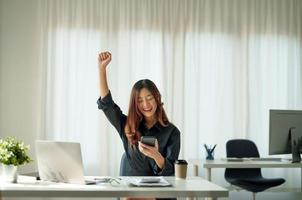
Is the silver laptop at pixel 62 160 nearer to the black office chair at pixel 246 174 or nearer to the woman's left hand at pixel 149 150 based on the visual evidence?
the woman's left hand at pixel 149 150

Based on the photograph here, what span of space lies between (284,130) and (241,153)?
909mm

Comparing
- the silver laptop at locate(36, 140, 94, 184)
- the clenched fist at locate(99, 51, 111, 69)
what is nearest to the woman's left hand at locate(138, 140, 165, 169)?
the silver laptop at locate(36, 140, 94, 184)

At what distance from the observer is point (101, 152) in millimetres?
5039

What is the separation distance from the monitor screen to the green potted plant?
2.48 metres

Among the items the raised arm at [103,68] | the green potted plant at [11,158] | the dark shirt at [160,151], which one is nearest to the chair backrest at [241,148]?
the dark shirt at [160,151]

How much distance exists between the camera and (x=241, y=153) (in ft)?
16.0

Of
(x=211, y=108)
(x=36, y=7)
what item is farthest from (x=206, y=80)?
(x=36, y=7)

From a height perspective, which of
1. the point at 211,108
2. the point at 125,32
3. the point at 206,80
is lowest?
the point at 211,108

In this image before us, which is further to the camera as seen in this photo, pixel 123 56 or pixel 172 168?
pixel 123 56

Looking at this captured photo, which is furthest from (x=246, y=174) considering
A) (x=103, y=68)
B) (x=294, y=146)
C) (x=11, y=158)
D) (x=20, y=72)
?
(x=11, y=158)

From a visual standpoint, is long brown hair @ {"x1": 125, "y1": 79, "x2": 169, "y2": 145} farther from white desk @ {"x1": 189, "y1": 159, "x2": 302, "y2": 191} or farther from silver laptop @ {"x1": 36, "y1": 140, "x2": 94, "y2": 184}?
white desk @ {"x1": 189, "y1": 159, "x2": 302, "y2": 191}

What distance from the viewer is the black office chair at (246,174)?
4430 mm

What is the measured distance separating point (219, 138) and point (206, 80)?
763 millimetres

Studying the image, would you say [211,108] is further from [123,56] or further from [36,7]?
[36,7]
